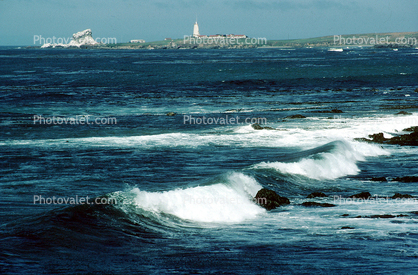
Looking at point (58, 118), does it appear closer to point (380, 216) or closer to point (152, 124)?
point (152, 124)

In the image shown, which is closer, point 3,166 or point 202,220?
point 202,220

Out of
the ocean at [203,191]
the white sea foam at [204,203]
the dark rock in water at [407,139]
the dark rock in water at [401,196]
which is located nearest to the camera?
the ocean at [203,191]

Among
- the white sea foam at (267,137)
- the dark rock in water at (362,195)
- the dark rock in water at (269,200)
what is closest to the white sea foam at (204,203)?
the dark rock in water at (269,200)

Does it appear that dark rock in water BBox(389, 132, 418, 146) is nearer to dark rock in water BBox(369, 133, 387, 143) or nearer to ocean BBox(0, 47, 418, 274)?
dark rock in water BBox(369, 133, 387, 143)

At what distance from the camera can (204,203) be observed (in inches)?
583

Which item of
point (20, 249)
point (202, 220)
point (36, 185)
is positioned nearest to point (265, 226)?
point (202, 220)

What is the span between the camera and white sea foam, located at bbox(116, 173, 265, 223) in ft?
46.4

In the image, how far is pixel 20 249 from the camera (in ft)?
34.0

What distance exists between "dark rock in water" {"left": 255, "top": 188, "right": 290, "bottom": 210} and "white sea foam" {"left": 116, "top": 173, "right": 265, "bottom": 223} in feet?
0.69

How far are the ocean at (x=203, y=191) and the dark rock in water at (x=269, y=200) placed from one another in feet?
0.83

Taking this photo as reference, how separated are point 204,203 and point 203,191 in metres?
0.85

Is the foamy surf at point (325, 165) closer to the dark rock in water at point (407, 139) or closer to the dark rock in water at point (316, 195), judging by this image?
the dark rock in water at point (316, 195)

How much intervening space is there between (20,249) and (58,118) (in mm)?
26856

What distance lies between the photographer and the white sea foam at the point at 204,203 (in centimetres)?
1415
